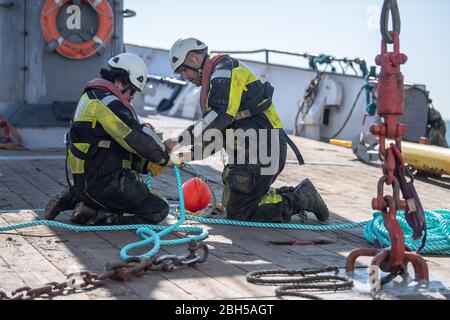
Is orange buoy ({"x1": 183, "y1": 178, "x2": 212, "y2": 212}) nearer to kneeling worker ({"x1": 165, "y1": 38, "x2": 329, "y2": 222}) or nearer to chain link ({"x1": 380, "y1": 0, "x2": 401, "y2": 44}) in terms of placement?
kneeling worker ({"x1": 165, "y1": 38, "x2": 329, "y2": 222})

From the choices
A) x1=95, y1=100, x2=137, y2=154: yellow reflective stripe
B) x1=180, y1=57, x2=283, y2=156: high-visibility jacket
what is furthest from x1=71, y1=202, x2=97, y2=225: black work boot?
x1=180, y1=57, x2=283, y2=156: high-visibility jacket

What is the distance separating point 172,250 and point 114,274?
99cm

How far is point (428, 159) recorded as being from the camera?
9984 millimetres

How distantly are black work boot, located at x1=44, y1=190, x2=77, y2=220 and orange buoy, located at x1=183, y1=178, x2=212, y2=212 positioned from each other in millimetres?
997

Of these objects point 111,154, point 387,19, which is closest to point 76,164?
A: point 111,154

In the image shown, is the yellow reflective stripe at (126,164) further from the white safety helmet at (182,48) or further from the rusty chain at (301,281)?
the rusty chain at (301,281)

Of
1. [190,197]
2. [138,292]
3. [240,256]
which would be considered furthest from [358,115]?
[138,292]

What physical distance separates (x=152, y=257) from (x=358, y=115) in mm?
12374

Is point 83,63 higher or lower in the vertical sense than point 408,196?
higher

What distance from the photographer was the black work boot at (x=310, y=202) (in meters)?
6.59

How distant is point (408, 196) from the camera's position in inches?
184

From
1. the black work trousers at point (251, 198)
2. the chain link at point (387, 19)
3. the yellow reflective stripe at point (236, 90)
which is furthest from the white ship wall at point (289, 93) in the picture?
the chain link at point (387, 19)

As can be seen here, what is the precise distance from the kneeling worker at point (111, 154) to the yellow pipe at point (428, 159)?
15.6 feet
